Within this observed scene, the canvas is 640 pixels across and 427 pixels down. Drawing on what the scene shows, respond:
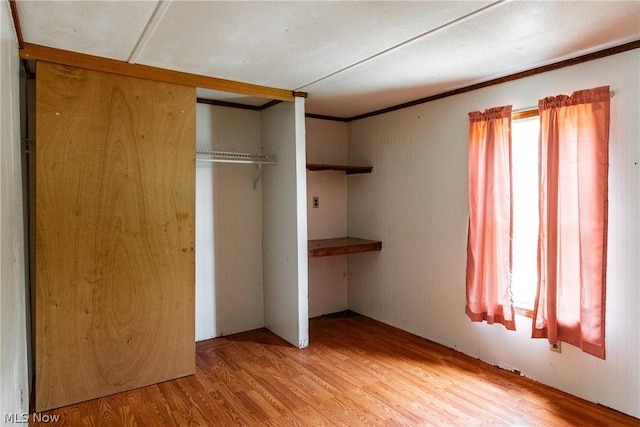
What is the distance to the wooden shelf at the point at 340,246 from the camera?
3514 mm

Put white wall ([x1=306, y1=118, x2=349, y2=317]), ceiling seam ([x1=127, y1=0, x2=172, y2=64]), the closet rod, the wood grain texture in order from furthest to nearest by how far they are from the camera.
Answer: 1. white wall ([x1=306, y1=118, x2=349, y2=317])
2. the closet rod
3. the wood grain texture
4. ceiling seam ([x1=127, y1=0, x2=172, y2=64])

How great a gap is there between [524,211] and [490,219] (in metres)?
0.23

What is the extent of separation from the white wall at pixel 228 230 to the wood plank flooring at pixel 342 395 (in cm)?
41

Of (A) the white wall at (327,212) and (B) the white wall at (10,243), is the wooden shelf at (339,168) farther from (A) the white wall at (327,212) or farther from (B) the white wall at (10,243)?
(B) the white wall at (10,243)

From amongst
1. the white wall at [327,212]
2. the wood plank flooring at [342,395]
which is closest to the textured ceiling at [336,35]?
the white wall at [327,212]

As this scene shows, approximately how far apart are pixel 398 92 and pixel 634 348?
2.33 metres

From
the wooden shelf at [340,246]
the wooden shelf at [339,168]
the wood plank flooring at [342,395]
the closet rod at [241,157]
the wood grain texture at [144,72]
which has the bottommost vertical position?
the wood plank flooring at [342,395]

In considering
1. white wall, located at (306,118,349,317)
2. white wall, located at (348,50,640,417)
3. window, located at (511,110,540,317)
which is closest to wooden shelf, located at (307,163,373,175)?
white wall, located at (348,50,640,417)

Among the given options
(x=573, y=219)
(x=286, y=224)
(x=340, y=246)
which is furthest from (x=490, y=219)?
(x=286, y=224)

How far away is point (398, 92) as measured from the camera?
3.24 meters

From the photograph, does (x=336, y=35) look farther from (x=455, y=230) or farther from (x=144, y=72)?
(x=455, y=230)

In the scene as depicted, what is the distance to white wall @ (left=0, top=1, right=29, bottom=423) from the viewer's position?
148 cm

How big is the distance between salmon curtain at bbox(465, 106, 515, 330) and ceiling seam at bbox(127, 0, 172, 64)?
7.28 feet

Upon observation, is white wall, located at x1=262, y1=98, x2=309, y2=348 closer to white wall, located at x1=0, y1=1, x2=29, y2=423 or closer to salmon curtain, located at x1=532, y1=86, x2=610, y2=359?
salmon curtain, located at x1=532, y1=86, x2=610, y2=359
